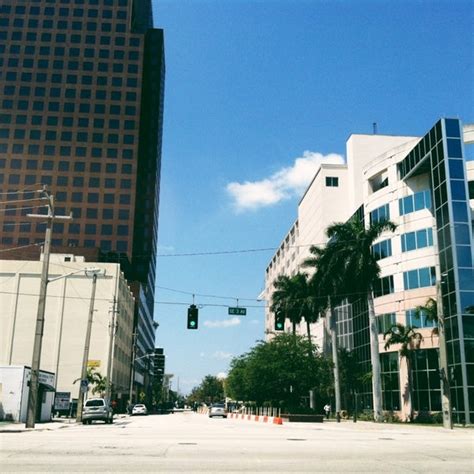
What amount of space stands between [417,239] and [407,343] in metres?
10.3

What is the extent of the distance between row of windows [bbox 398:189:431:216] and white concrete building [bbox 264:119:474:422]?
0.10m

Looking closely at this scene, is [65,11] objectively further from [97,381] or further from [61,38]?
[97,381]

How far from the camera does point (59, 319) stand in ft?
254

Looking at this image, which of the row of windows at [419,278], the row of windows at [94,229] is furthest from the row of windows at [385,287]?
the row of windows at [94,229]

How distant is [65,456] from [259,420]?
3999 cm

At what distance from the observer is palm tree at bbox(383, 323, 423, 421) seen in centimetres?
5533

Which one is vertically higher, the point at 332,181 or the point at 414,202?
the point at 332,181

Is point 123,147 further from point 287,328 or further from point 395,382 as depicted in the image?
point 395,382

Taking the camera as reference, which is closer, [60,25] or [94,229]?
[94,229]

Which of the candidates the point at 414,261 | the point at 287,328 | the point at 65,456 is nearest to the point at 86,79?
the point at 287,328

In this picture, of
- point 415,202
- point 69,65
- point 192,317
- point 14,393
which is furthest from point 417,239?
point 69,65

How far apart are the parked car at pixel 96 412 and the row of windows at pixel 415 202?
115 feet

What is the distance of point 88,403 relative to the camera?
42.1 m

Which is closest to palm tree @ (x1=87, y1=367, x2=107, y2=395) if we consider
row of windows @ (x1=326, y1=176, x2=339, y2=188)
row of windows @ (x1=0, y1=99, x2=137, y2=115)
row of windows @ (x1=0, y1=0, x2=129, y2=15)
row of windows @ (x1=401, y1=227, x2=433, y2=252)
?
row of windows @ (x1=401, y1=227, x2=433, y2=252)
